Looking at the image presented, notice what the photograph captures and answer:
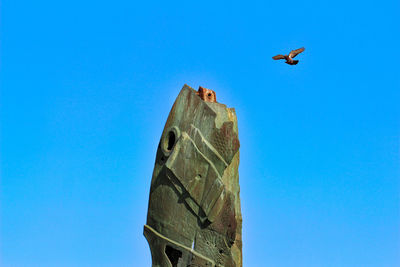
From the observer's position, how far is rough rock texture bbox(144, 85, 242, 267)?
10039 mm

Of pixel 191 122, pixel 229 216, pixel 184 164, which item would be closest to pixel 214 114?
pixel 191 122

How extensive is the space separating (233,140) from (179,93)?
1485mm

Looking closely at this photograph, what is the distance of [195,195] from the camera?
397 inches

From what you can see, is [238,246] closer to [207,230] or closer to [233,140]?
[207,230]

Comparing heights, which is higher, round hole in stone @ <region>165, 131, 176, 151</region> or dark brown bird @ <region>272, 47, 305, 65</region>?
dark brown bird @ <region>272, 47, 305, 65</region>

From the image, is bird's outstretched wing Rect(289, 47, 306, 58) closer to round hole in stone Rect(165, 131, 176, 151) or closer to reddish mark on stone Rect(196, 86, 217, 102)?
reddish mark on stone Rect(196, 86, 217, 102)

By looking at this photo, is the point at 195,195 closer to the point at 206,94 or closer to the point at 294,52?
the point at 206,94

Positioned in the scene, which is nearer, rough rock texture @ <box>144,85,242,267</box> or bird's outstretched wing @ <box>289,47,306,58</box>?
rough rock texture @ <box>144,85,242,267</box>

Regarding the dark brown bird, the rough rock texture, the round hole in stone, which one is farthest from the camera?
the dark brown bird

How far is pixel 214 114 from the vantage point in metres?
10.4

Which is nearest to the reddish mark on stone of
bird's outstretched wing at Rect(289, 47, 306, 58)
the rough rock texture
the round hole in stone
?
the rough rock texture

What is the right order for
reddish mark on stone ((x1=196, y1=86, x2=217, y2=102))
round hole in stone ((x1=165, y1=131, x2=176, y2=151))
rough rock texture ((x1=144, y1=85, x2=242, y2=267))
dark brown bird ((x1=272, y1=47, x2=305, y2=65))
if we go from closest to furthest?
rough rock texture ((x1=144, y1=85, x2=242, y2=267))
round hole in stone ((x1=165, y1=131, x2=176, y2=151))
reddish mark on stone ((x1=196, y1=86, x2=217, y2=102))
dark brown bird ((x1=272, y1=47, x2=305, y2=65))

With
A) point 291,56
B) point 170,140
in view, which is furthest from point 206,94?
point 291,56

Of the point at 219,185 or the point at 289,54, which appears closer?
the point at 219,185
